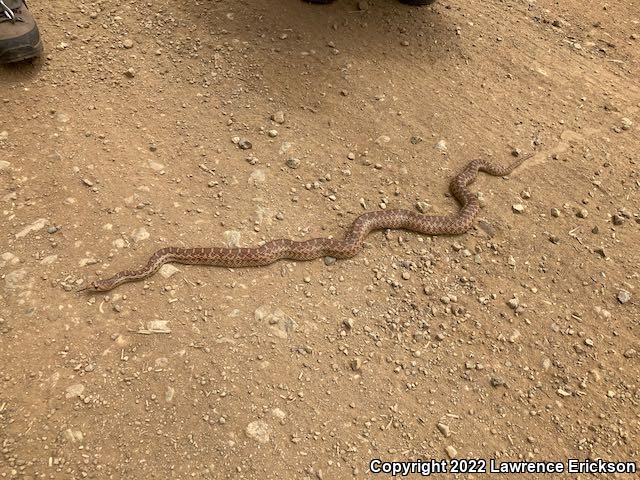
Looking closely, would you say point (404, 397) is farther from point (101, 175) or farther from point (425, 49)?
point (425, 49)

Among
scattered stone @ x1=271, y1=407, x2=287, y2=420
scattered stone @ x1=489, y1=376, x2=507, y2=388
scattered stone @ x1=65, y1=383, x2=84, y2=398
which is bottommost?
scattered stone @ x1=65, y1=383, x2=84, y2=398

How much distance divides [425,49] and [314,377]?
19.0ft

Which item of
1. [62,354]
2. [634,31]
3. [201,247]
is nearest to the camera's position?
[62,354]

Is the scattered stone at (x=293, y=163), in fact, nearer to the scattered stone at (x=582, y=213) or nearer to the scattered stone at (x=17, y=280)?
the scattered stone at (x=17, y=280)

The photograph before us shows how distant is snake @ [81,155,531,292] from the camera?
5.05m

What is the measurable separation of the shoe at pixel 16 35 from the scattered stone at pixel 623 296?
25.1 ft

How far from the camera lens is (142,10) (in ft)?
23.2

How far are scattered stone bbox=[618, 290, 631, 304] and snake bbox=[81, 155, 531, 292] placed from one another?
180 cm

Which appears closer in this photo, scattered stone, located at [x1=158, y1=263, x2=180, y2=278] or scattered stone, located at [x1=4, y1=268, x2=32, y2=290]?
scattered stone, located at [x1=4, y1=268, x2=32, y2=290]

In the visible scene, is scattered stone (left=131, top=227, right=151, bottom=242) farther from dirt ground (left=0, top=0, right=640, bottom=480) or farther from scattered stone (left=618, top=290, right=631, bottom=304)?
scattered stone (left=618, top=290, right=631, bottom=304)

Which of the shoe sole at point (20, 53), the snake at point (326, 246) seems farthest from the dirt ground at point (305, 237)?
the shoe sole at point (20, 53)

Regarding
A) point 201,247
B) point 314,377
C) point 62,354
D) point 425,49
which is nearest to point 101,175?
point 201,247

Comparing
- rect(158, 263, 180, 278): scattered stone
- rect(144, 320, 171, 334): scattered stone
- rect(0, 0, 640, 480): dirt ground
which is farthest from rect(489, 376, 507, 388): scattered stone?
rect(158, 263, 180, 278): scattered stone

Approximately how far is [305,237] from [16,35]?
4.35 meters
